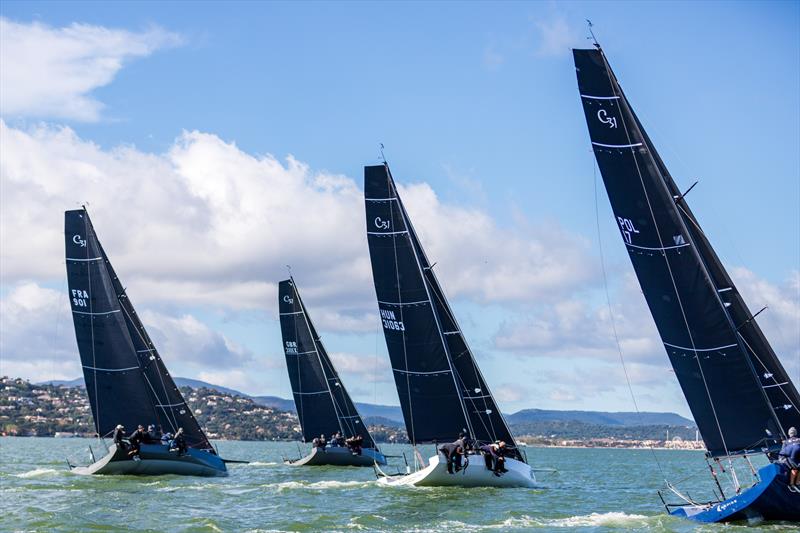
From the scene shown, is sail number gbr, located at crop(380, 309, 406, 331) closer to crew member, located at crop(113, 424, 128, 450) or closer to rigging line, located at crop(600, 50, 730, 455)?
crew member, located at crop(113, 424, 128, 450)

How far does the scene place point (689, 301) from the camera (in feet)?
87.3

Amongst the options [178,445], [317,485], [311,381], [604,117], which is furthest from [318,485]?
[604,117]

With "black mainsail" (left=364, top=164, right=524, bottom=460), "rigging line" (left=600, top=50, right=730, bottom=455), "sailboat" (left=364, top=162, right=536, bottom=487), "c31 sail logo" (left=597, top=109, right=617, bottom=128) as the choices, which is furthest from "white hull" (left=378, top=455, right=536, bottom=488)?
"c31 sail logo" (left=597, top=109, right=617, bottom=128)

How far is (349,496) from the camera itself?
3647 cm

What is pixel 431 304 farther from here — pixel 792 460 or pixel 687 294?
pixel 792 460

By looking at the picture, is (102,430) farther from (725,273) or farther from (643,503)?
(725,273)

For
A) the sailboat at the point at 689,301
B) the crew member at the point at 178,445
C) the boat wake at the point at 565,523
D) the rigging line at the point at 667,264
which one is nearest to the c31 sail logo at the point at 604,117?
the sailboat at the point at 689,301

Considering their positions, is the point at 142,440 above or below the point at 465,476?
above

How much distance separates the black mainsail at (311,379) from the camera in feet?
202

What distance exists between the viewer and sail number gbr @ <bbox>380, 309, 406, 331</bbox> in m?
41.1

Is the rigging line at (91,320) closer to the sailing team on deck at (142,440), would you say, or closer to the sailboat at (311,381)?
the sailing team on deck at (142,440)

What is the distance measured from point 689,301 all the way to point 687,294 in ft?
0.57

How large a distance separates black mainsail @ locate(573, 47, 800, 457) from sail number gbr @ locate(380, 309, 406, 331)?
1491cm

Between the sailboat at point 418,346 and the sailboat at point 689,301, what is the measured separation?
13576 mm
